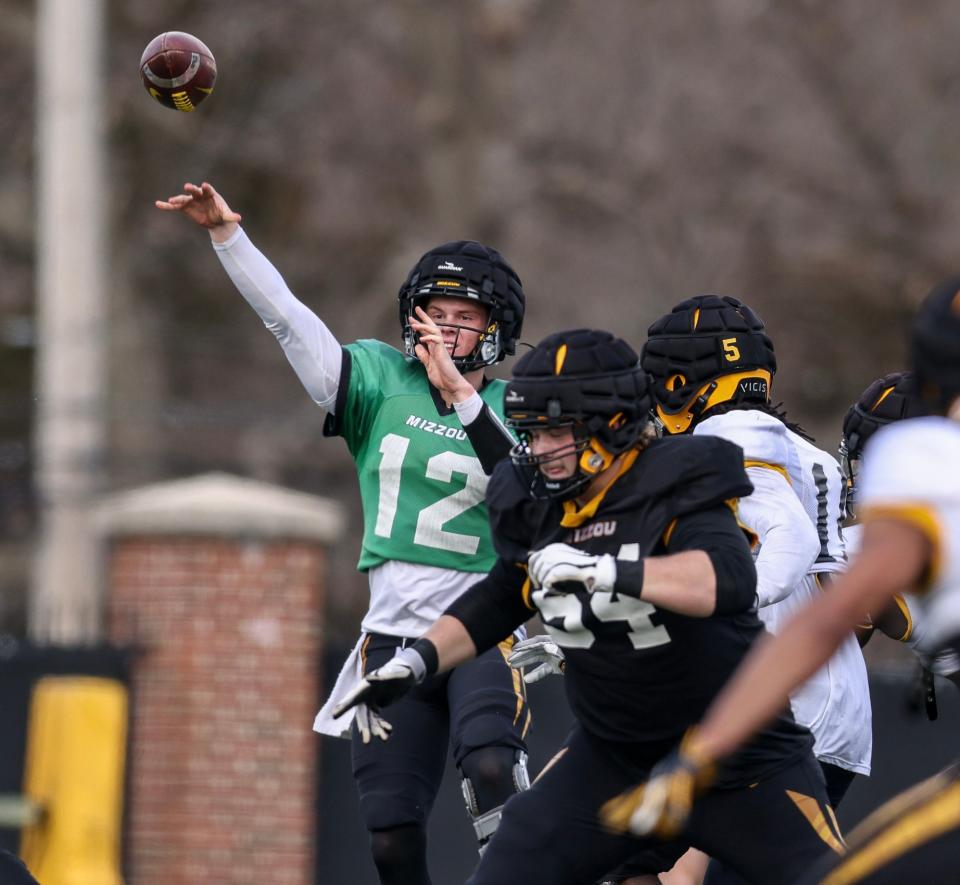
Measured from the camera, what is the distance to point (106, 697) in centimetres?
833

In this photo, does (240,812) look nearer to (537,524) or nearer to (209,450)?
(537,524)

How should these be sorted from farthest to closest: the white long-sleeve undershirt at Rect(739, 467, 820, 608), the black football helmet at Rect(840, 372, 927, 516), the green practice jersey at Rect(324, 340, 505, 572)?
the black football helmet at Rect(840, 372, 927, 516) < the green practice jersey at Rect(324, 340, 505, 572) < the white long-sleeve undershirt at Rect(739, 467, 820, 608)

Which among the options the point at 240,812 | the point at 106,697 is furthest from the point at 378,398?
the point at 240,812

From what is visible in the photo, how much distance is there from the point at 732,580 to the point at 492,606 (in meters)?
0.81

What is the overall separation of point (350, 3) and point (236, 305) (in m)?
3.67

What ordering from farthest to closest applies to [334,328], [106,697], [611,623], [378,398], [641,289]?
[334,328] → [641,289] → [106,697] → [378,398] → [611,623]

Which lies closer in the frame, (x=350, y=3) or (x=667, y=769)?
(x=667, y=769)

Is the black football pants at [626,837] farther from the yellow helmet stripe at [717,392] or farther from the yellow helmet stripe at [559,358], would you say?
the yellow helmet stripe at [717,392]

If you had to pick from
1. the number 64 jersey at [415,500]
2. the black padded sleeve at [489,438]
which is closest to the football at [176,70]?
the number 64 jersey at [415,500]

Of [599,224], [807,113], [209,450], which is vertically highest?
[807,113]

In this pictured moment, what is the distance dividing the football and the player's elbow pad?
277 centimetres

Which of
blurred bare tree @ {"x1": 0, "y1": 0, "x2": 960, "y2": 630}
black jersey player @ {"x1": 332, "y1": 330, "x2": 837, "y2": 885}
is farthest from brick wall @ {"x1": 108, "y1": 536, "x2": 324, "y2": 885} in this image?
blurred bare tree @ {"x1": 0, "y1": 0, "x2": 960, "y2": 630}

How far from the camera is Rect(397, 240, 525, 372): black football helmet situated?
6.36m

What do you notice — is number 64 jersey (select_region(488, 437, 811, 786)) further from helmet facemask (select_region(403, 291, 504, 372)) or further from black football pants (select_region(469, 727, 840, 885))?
helmet facemask (select_region(403, 291, 504, 372))
